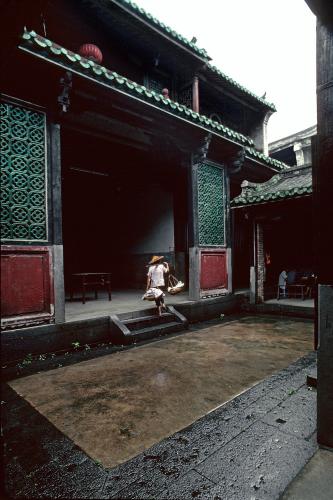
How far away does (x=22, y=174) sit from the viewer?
16.2 ft

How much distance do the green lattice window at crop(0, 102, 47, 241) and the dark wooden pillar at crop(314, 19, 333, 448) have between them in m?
4.58

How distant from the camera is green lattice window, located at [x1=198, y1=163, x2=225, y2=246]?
8188mm

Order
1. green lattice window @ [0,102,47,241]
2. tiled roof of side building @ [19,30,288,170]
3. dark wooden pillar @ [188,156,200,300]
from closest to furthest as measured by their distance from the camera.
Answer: tiled roof of side building @ [19,30,288,170]
green lattice window @ [0,102,47,241]
dark wooden pillar @ [188,156,200,300]

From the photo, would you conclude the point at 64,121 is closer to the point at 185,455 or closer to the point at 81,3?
the point at 81,3

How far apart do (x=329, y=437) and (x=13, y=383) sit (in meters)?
3.92

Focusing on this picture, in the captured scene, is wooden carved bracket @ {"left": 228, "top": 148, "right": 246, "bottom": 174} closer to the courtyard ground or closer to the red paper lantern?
the red paper lantern

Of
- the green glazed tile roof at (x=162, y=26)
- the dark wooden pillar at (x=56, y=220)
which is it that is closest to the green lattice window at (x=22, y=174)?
the dark wooden pillar at (x=56, y=220)

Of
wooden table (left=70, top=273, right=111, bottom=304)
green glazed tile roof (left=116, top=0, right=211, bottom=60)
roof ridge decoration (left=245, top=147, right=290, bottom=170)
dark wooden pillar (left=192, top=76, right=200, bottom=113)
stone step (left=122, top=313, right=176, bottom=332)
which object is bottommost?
stone step (left=122, top=313, right=176, bottom=332)

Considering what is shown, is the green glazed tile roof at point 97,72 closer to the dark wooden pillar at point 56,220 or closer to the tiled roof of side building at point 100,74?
the tiled roof of side building at point 100,74

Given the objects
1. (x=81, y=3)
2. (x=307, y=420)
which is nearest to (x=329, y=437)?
(x=307, y=420)

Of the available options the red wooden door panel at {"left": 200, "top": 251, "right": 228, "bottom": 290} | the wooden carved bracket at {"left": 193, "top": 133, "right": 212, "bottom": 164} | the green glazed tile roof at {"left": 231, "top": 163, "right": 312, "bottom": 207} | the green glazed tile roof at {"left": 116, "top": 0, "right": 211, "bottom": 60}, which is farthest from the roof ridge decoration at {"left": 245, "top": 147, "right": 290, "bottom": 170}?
the red wooden door panel at {"left": 200, "top": 251, "right": 228, "bottom": 290}

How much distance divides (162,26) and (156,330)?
7825 mm

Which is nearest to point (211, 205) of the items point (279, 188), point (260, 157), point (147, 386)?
point (279, 188)

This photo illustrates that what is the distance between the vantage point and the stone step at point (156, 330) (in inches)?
234
